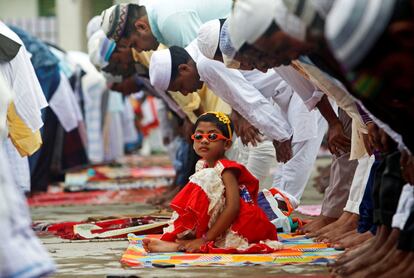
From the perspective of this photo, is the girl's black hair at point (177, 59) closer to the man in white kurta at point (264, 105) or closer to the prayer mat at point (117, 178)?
the man in white kurta at point (264, 105)

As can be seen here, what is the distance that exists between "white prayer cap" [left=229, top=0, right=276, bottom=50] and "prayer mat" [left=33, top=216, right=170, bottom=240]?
242 centimetres

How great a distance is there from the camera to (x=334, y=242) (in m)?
6.39

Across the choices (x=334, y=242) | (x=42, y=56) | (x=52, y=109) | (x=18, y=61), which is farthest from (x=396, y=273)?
(x=52, y=109)

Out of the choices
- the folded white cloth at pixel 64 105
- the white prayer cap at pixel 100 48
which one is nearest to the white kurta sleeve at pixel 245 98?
the white prayer cap at pixel 100 48

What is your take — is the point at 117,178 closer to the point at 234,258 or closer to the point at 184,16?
the point at 184,16

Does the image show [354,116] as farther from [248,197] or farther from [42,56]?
[42,56]

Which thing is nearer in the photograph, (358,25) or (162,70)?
(358,25)

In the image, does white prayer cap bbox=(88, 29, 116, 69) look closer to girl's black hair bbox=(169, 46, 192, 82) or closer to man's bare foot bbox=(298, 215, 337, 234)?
girl's black hair bbox=(169, 46, 192, 82)

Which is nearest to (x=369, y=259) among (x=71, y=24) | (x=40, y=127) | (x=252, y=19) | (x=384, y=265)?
(x=384, y=265)

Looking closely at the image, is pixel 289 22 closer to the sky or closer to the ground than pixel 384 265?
closer to the sky

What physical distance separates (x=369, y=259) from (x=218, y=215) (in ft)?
4.51

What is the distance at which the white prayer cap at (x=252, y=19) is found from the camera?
4.77 meters

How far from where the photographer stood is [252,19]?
4836 millimetres

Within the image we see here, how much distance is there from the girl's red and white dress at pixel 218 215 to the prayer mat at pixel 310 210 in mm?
2244
